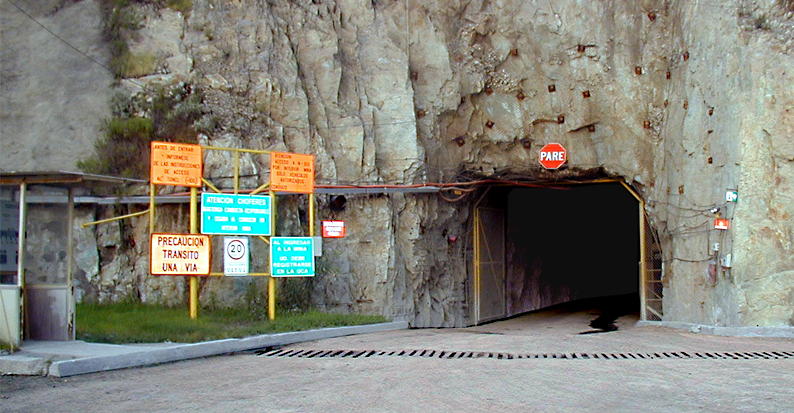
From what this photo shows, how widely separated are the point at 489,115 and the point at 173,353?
1346cm

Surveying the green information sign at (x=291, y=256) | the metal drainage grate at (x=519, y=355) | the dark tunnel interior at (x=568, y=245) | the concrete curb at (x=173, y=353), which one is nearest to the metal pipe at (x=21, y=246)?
the concrete curb at (x=173, y=353)

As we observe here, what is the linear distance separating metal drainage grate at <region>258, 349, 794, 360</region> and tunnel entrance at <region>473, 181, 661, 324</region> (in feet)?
Result: 30.9

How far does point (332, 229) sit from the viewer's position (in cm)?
1759

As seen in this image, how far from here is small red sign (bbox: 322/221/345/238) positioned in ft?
57.6

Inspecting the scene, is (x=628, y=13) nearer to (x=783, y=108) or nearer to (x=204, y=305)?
(x=783, y=108)

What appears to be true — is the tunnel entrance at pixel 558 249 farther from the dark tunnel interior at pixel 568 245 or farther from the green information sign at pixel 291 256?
the green information sign at pixel 291 256

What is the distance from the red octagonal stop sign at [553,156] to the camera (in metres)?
21.5

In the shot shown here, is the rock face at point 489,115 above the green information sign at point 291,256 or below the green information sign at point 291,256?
above

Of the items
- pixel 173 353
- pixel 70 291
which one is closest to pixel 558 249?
pixel 173 353

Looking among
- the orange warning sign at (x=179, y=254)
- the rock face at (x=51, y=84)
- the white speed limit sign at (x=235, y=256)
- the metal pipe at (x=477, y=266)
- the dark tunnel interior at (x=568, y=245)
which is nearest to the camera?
the orange warning sign at (x=179, y=254)

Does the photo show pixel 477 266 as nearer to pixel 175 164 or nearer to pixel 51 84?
pixel 175 164

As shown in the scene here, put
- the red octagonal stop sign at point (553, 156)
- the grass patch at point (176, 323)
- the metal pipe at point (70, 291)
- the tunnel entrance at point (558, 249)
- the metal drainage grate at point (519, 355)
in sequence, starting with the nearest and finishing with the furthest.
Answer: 1. the metal pipe at point (70, 291)
2. the metal drainage grate at point (519, 355)
3. the grass patch at point (176, 323)
4. the red octagonal stop sign at point (553, 156)
5. the tunnel entrance at point (558, 249)

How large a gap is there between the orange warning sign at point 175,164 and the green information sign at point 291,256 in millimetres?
2121

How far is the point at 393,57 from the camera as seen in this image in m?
21.0
